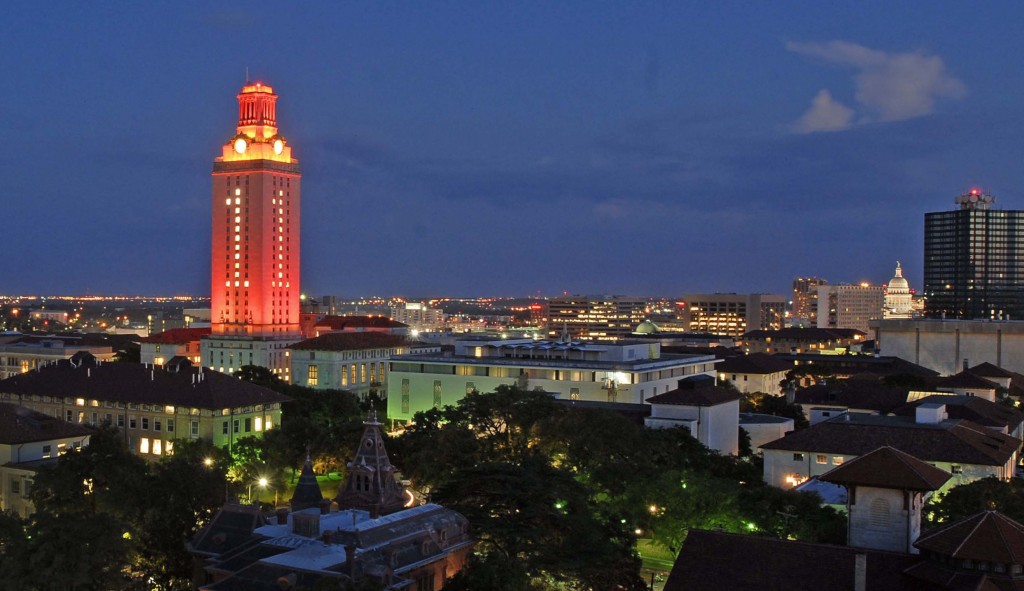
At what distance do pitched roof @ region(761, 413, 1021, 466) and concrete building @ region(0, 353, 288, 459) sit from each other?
4349 centimetres

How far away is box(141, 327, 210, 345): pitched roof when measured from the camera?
6398 inches

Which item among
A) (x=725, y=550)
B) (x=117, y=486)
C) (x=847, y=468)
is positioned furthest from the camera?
(x=117, y=486)

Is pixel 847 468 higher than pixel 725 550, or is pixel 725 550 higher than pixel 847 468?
pixel 847 468

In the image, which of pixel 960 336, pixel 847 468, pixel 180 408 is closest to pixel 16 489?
pixel 180 408

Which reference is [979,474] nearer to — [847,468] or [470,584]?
[847,468]

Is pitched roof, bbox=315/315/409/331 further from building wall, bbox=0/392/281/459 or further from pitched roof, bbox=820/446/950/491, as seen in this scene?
pitched roof, bbox=820/446/950/491

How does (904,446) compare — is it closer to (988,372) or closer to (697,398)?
(697,398)

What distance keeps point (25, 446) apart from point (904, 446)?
59.6 m

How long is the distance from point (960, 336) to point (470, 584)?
131m

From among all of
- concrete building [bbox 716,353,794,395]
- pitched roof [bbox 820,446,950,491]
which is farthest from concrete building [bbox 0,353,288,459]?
concrete building [bbox 716,353,794,395]

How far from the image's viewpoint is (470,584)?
39.4m

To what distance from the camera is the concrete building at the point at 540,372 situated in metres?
101

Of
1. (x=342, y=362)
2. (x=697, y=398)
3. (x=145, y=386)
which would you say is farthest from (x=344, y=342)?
(x=697, y=398)

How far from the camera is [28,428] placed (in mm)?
73062
